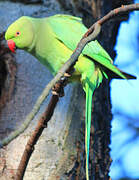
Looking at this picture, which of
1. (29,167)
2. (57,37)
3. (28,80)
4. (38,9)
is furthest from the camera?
(38,9)

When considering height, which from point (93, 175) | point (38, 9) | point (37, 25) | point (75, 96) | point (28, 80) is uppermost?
point (38, 9)

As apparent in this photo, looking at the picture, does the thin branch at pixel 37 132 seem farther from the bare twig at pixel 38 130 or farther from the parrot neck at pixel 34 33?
the parrot neck at pixel 34 33

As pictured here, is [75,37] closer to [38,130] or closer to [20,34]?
[20,34]

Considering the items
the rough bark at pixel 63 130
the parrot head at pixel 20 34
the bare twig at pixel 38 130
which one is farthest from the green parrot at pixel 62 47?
the bare twig at pixel 38 130

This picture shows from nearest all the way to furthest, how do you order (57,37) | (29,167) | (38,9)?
(29,167), (57,37), (38,9)

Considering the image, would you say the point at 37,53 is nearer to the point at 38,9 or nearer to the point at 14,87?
the point at 14,87

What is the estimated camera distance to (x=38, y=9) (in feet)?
7.55

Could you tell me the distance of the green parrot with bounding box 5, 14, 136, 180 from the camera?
188 centimetres

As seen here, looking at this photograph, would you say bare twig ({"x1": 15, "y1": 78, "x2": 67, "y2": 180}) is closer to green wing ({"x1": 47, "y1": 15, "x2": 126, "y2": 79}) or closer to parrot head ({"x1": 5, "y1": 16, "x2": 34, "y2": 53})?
green wing ({"x1": 47, "y1": 15, "x2": 126, "y2": 79})

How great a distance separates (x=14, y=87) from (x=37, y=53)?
27 cm

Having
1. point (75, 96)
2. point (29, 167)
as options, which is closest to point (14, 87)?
point (75, 96)

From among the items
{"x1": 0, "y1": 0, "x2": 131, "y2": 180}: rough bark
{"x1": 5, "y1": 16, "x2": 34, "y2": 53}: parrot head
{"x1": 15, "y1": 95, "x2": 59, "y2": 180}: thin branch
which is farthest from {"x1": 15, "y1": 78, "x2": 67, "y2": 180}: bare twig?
{"x1": 5, "y1": 16, "x2": 34, "y2": 53}: parrot head

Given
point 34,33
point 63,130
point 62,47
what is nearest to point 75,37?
point 62,47

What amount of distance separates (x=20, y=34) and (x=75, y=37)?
0.32 metres
